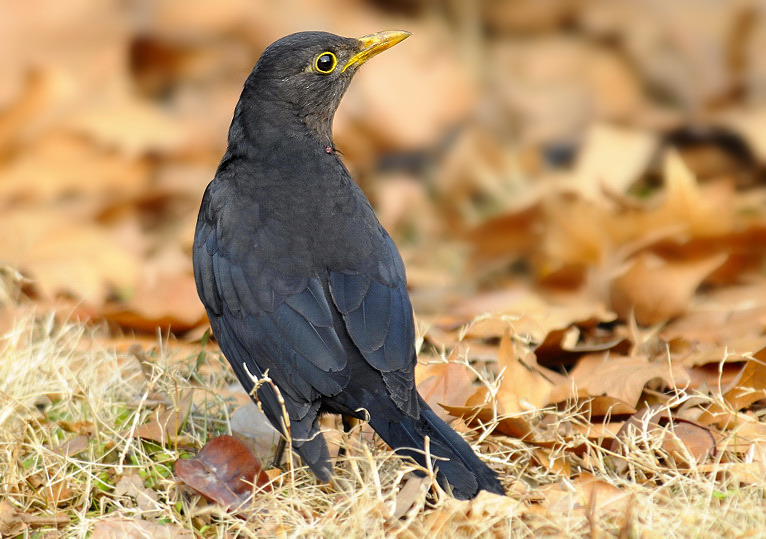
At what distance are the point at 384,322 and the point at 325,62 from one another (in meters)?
1.29

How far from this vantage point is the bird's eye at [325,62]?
4.09 m

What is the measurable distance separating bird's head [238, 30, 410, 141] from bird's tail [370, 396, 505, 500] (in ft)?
4.67

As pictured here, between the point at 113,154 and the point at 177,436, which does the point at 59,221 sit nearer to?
the point at 113,154

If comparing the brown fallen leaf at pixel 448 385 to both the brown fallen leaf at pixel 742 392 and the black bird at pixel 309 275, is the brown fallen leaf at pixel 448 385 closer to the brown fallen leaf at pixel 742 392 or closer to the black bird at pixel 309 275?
the black bird at pixel 309 275

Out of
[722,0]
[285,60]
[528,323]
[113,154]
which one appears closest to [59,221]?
[113,154]

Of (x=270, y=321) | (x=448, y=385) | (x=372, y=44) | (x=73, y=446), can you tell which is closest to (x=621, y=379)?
(x=448, y=385)

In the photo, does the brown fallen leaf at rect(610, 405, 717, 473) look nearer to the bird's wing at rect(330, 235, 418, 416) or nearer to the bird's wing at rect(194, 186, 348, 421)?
the bird's wing at rect(330, 235, 418, 416)

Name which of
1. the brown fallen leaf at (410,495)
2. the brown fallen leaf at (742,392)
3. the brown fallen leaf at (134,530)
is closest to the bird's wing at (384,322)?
the brown fallen leaf at (410,495)

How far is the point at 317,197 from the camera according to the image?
374cm

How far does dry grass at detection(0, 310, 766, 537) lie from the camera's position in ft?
9.55

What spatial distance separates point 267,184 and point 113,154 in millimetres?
3221

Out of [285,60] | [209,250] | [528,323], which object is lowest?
[528,323]

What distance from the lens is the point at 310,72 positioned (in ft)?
13.4

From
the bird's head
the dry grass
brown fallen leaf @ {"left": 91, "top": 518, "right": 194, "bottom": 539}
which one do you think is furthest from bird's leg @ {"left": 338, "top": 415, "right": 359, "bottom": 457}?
the bird's head
